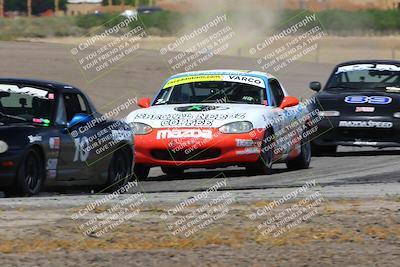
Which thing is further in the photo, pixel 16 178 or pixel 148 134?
pixel 148 134

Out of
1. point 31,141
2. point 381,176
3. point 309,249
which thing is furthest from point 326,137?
point 309,249

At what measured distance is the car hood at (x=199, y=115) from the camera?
14.8 meters

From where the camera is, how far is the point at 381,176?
15016 millimetres

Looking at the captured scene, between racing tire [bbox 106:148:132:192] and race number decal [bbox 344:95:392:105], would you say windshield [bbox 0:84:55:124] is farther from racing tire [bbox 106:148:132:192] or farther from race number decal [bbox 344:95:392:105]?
race number decal [bbox 344:95:392:105]

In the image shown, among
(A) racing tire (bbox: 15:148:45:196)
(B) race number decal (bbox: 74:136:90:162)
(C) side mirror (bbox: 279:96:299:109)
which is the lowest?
(C) side mirror (bbox: 279:96:299:109)

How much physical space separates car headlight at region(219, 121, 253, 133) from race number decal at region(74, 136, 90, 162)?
227 cm

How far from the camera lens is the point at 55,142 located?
12.3 meters

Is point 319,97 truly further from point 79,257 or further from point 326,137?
point 79,257

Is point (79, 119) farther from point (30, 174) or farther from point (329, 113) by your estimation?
point (329, 113)

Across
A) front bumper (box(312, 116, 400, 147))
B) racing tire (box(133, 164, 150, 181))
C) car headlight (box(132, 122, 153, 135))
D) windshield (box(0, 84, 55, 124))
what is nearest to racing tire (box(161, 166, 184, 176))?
racing tire (box(133, 164, 150, 181))

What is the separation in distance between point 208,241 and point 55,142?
13.3 feet

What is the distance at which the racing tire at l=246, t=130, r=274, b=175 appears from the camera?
1506 centimetres

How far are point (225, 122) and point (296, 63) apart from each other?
34252mm

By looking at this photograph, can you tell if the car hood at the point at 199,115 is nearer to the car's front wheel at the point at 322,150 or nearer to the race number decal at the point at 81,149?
the race number decal at the point at 81,149
